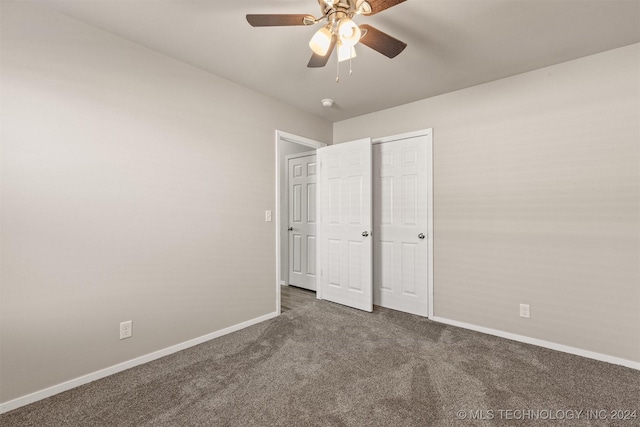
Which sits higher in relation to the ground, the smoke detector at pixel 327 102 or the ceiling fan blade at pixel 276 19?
the smoke detector at pixel 327 102

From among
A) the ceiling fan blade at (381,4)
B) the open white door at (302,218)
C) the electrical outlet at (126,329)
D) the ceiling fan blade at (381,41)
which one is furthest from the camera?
the open white door at (302,218)

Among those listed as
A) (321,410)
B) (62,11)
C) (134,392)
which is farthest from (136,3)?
(321,410)

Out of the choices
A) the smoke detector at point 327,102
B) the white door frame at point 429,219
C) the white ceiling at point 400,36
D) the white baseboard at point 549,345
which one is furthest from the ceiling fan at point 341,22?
the white baseboard at point 549,345

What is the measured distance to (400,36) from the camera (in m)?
2.06

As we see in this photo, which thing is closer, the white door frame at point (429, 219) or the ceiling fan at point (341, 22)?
the ceiling fan at point (341, 22)

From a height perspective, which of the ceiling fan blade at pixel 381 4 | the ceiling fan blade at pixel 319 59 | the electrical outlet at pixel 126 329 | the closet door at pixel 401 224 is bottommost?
the electrical outlet at pixel 126 329

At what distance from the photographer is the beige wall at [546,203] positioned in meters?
2.20

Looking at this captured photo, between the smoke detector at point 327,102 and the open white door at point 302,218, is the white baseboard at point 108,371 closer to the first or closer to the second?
the open white door at point 302,218

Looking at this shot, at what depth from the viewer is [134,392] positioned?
1865 millimetres

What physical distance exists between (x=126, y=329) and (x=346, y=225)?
2366 millimetres

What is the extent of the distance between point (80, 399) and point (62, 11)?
2.43m

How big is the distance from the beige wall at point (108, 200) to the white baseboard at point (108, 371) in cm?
3

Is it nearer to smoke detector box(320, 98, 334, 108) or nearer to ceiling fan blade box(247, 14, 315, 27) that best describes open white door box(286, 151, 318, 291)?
smoke detector box(320, 98, 334, 108)

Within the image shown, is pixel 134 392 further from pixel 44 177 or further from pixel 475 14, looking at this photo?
pixel 475 14
